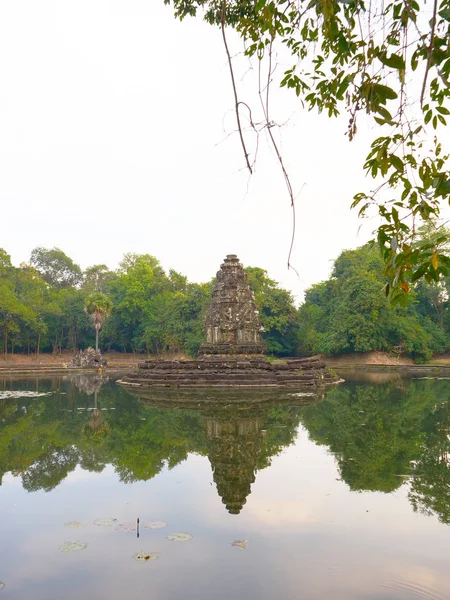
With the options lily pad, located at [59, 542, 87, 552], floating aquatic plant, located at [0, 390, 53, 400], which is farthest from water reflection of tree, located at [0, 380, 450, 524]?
floating aquatic plant, located at [0, 390, 53, 400]

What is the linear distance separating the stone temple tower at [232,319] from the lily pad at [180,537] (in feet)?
69.0

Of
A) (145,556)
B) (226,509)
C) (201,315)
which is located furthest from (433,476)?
(201,315)

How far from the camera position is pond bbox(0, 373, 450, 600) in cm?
405

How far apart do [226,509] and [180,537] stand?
1028 millimetres

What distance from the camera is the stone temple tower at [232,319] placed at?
26.4 meters

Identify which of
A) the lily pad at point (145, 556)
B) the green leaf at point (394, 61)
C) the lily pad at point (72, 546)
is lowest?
the lily pad at point (72, 546)

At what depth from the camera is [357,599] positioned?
12.1ft

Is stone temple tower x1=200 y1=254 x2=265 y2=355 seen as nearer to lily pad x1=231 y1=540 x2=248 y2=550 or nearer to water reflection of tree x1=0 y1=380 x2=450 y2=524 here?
water reflection of tree x1=0 y1=380 x2=450 y2=524

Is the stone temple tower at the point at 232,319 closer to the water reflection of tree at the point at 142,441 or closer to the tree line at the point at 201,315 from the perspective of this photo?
the water reflection of tree at the point at 142,441

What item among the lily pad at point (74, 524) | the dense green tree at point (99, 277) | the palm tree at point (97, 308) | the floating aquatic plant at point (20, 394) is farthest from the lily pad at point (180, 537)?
the dense green tree at point (99, 277)

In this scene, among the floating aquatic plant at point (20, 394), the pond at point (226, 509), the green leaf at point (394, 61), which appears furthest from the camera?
the floating aquatic plant at point (20, 394)

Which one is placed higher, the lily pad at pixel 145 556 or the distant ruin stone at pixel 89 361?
the distant ruin stone at pixel 89 361

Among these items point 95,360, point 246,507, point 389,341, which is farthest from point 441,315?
point 246,507

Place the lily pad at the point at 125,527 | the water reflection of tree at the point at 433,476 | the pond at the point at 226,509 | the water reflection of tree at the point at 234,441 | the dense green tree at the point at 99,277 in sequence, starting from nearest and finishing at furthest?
the pond at the point at 226,509, the lily pad at the point at 125,527, the water reflection of tree at the point at 433,476, the water reflection of tree at the point at 234,441, the dense green tree at the point at 99,277
